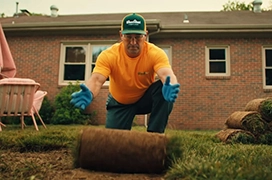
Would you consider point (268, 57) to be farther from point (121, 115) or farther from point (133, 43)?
point (133, 43)

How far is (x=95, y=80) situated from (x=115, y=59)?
1.03ft

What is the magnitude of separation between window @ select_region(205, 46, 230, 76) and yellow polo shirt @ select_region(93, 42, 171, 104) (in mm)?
7291

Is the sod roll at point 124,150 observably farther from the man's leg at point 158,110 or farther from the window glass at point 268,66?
the window glass at point 268,66

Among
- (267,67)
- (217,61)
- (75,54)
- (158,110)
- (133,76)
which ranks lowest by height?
(158,110)

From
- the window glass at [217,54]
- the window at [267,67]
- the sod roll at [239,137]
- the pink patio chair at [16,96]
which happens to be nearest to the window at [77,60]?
the window glass at [217,54]

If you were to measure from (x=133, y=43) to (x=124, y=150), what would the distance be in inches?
42.1

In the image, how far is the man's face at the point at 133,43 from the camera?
2.63 meters

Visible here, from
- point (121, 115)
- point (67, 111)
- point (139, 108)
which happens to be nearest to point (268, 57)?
point (67, 111)

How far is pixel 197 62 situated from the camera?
9781mm

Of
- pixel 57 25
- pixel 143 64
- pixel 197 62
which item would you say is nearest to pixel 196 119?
pixel 197 62

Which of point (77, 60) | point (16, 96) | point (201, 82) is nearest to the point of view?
point (16, 96)

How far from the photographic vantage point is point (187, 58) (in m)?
9.79

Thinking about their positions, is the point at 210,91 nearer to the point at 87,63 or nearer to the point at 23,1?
the point at 87,63

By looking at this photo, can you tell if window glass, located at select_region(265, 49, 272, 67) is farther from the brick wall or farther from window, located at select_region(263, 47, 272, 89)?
the brick wall
